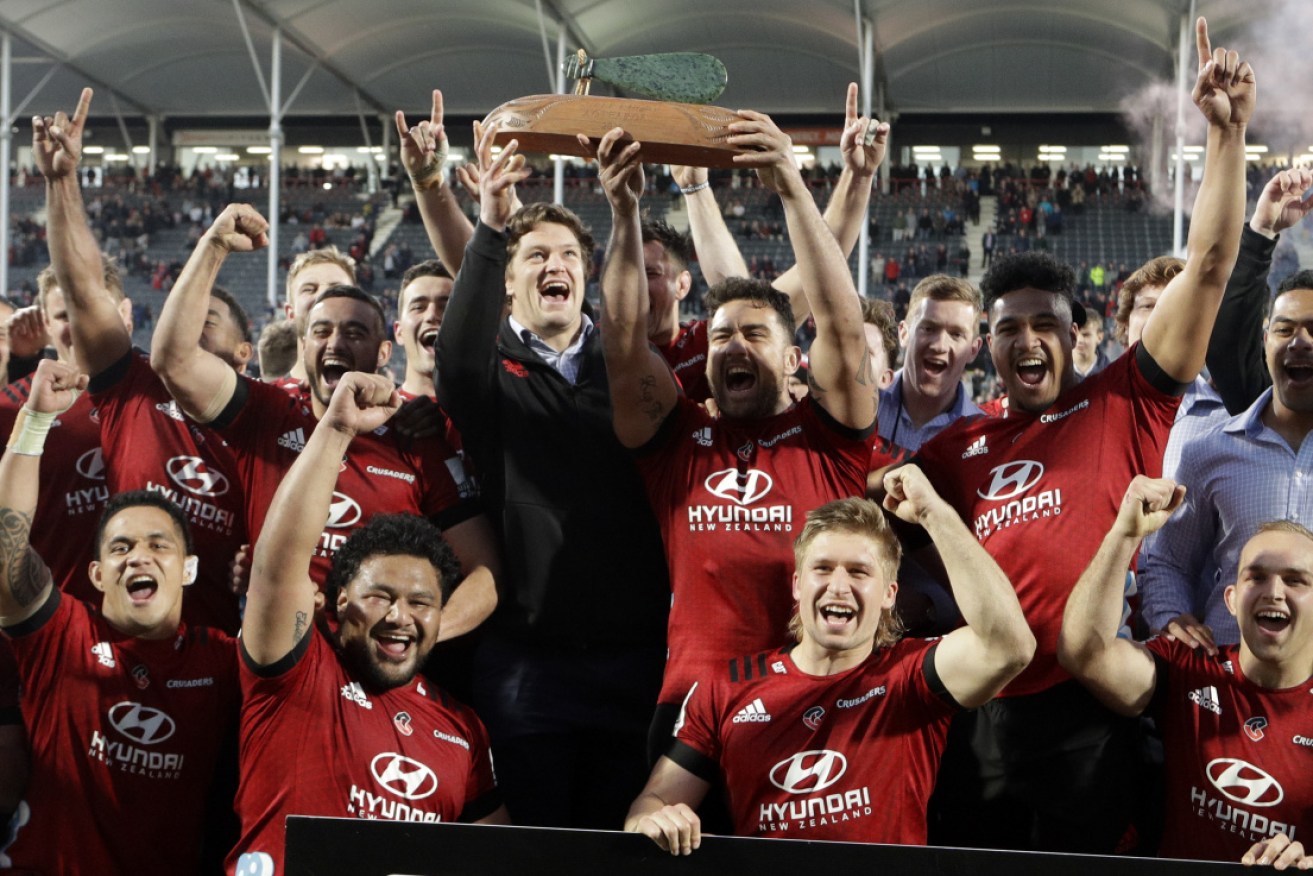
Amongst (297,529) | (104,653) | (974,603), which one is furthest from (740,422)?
(104,653)

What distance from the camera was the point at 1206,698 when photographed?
3.76m

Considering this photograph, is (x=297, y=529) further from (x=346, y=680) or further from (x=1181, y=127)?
(x=1181, y=127)

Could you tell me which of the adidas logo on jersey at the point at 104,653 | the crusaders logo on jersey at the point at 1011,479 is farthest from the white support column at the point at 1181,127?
the adidas logo on jersey at the point at 104,653

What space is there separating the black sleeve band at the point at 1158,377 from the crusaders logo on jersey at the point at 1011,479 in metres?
0.40

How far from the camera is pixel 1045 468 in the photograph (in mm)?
3955

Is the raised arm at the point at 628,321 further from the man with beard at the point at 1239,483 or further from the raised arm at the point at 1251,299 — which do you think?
the raised arm at the point at 1251,299

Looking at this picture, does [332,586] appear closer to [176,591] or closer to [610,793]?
[176,591]

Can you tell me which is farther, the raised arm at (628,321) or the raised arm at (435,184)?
the raised arm at (435,184)

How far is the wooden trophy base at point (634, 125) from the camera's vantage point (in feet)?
12.7

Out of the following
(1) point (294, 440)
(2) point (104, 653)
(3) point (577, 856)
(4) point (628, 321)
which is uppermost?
(4) point (628, 321)

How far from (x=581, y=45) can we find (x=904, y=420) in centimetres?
2494

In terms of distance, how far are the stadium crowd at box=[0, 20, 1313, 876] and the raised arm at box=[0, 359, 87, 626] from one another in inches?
0.5

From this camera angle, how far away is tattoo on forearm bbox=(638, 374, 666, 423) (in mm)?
4090

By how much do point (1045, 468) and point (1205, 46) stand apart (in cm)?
132
